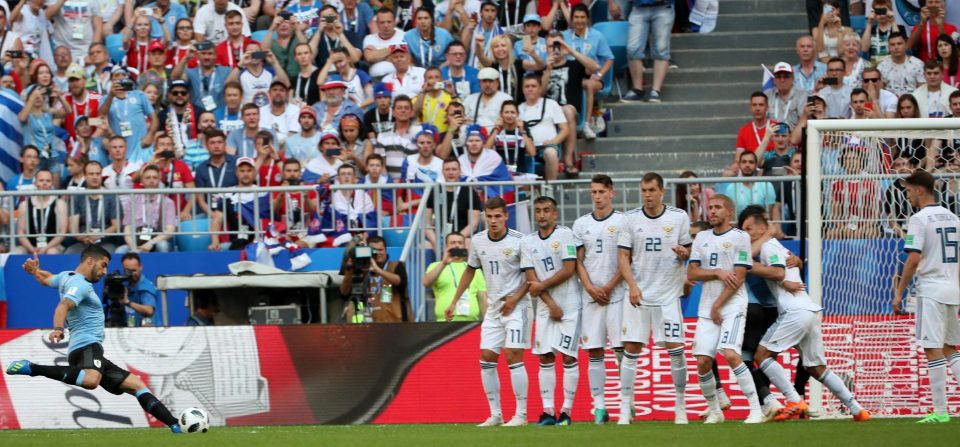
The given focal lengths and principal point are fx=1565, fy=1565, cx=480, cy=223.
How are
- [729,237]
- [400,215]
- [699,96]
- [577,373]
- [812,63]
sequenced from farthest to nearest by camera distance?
[699,96] < [812,63] < [400,215] < [577,373] < [729,237]

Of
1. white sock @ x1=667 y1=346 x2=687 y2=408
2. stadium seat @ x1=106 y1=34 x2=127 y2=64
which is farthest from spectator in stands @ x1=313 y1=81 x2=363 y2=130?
white sock @ x1=667 y1=346 x2=687 y2=408

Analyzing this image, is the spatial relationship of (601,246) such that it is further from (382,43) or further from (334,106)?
(382,43)

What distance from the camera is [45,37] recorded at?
23500 mm

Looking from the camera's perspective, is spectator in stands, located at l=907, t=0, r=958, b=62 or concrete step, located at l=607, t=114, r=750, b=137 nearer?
spectator in stands, located at l=907, t=0, r=958, b=62

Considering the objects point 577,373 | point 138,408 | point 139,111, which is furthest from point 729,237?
point 139,111

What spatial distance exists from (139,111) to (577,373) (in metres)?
9.07

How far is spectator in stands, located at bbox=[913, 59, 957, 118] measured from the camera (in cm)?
1898

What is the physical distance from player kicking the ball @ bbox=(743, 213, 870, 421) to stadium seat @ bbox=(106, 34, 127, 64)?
12.3m

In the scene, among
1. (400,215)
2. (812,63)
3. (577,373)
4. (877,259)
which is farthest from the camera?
(812,63)

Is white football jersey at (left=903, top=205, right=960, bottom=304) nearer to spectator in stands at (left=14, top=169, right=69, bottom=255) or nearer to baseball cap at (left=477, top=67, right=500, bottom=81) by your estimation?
baseball cap at (left=477, top=67, right=500, bottom=81)

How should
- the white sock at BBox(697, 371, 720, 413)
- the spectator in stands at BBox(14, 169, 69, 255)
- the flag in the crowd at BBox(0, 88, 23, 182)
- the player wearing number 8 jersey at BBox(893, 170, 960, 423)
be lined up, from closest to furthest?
the player wearing number 8 jersey at BBox(893, 170, 960, 423)
the white sock at BBox(697, 371, 720, 413)
the spectator in stands at BBox(14, 169, 69, 255)
the flag in the crowd at BBox(0, 88, 23, 182)

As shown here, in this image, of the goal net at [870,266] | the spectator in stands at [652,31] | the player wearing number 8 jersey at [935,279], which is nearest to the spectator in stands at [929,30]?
the spectator in stands at [652,31]

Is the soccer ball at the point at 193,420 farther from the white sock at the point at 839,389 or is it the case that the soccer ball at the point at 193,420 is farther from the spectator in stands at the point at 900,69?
the spectator in stands at the point at 900,69

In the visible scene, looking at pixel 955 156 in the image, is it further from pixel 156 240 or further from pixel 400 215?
pixel 156 240
